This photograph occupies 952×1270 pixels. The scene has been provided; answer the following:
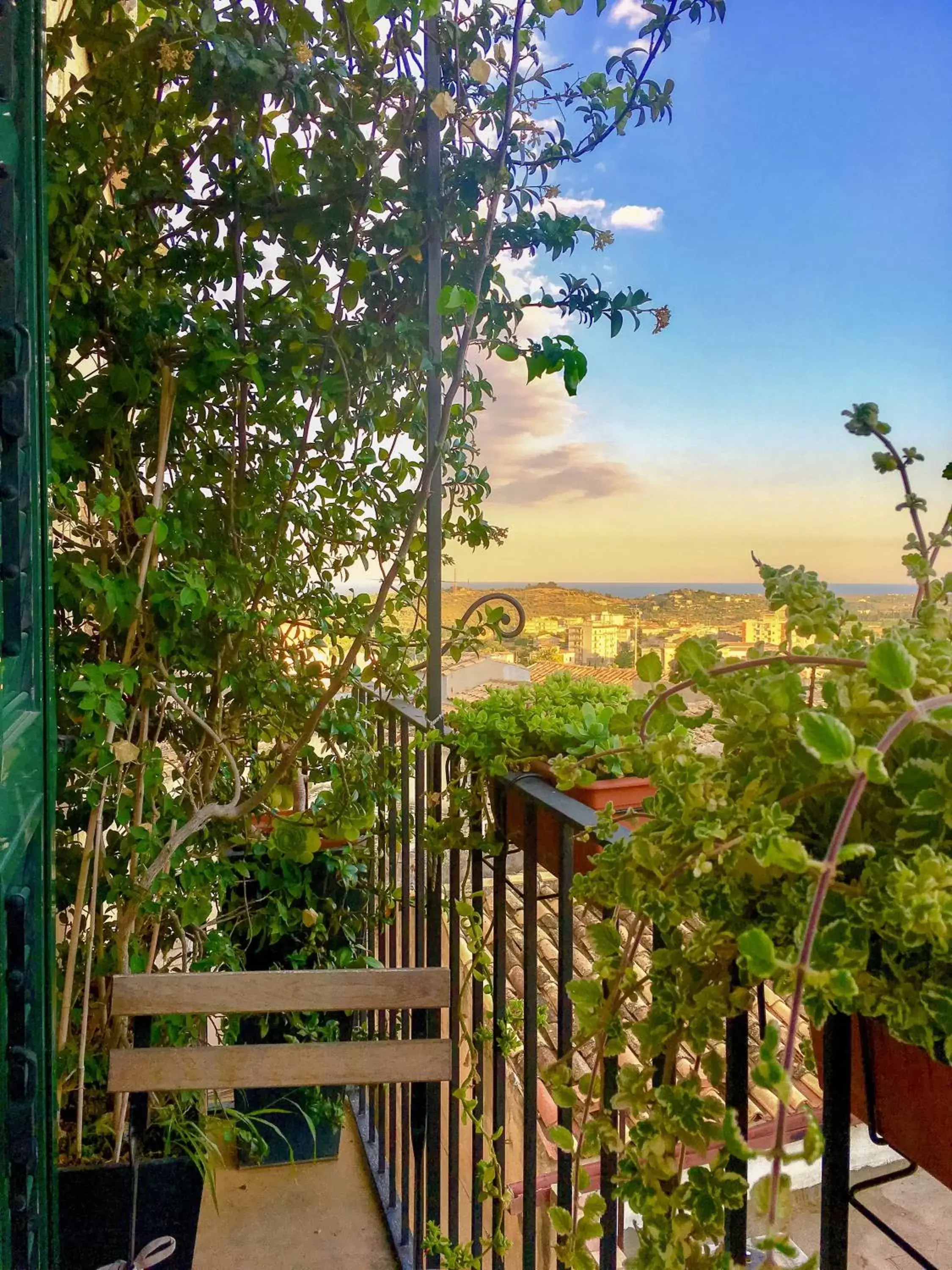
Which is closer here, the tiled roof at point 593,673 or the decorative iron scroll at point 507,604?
the tiled roof at point 593,673

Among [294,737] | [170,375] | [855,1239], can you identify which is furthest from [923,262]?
[855,1239]

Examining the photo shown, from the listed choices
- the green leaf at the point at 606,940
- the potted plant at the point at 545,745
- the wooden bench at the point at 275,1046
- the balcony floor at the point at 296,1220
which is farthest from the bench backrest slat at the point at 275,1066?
the green leaf at the point at 606,940

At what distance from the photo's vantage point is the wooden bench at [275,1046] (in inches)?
47.7

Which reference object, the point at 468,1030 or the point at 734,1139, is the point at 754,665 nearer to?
the point at 734,1139

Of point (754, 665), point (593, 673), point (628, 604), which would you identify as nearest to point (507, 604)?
point (593, 673)

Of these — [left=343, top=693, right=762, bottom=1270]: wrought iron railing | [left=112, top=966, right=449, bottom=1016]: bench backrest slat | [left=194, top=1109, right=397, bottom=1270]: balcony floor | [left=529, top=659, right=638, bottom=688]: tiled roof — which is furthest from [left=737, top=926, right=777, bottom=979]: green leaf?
[left=194, top=1109, right=397, bottom=1270]: balcony floor

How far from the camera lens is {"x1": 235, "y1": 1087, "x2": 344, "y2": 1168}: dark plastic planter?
1743 mm

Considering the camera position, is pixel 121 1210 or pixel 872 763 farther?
pixel 121 1210

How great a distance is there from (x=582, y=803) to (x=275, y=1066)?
0.71 metres

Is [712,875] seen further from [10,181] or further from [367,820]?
[367,820]

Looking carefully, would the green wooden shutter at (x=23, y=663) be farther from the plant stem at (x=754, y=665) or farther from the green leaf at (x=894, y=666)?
the green leaf at (x=894, y=666)

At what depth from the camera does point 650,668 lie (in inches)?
22.0

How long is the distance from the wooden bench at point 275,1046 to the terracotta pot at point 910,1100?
2.96 feet

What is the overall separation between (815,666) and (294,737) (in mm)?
1187
